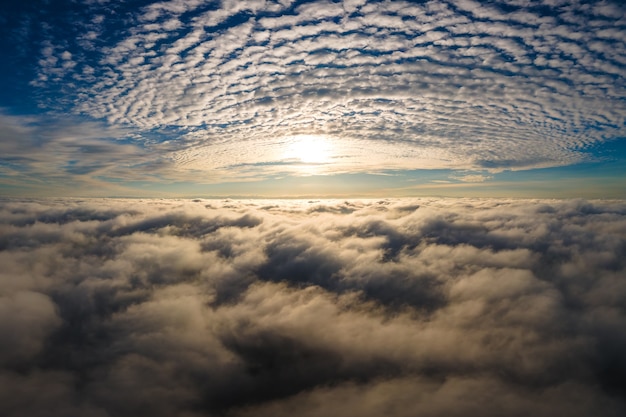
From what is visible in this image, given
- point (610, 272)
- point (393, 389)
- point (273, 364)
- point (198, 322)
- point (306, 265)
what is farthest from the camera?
point (306, 265)

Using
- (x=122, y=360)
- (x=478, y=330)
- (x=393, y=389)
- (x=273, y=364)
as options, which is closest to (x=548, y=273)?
(x=478, y=330)

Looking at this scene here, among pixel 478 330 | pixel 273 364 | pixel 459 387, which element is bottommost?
pixel 273 364

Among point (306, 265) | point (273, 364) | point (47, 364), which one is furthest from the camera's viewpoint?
point (306, 265)

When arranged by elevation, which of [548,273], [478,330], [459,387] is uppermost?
[548,273]

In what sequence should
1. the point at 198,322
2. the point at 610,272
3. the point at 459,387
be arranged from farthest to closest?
the point at 610,272, the point at 198,322, the point at 459,387

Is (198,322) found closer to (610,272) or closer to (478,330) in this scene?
(478,330)

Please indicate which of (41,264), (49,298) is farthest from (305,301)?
(41,264)

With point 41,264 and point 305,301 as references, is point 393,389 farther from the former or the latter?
point 41,264

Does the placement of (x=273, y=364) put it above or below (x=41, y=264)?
below

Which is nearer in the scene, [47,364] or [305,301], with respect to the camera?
[47,364]
